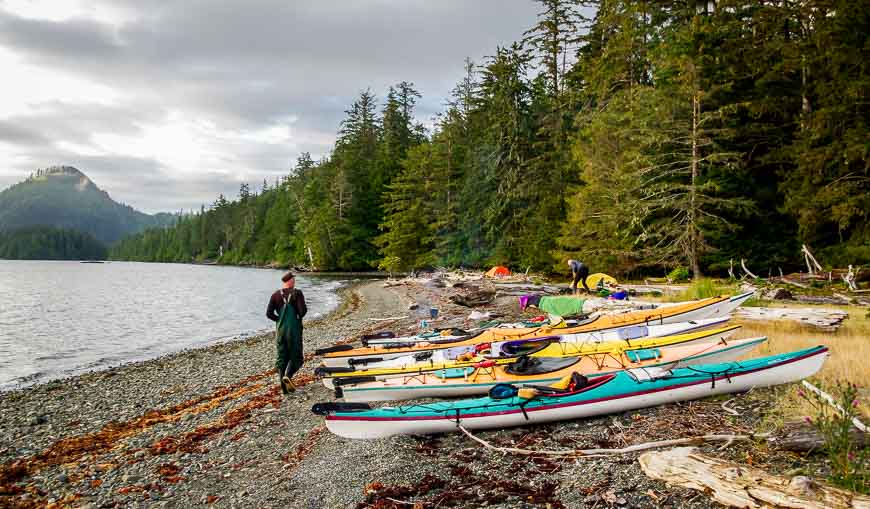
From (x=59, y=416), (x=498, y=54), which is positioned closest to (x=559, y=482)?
(x=59, y=416)

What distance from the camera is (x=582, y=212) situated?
904 inches

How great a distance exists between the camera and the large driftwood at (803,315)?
8.96 metres

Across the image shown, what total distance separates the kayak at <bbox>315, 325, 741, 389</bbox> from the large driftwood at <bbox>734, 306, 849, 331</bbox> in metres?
2.84

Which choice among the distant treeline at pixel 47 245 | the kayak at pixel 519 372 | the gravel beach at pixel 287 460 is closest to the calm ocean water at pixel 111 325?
the gravel beach at pixel 287 460

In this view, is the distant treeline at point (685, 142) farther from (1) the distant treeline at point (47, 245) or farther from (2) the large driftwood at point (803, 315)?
(1) the distant treeline at point (47, 245)

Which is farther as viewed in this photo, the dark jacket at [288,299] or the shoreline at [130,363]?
the shoreline at [130,363]

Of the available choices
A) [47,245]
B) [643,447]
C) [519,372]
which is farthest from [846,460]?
[47,245]

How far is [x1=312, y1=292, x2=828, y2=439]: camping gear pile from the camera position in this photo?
545cm

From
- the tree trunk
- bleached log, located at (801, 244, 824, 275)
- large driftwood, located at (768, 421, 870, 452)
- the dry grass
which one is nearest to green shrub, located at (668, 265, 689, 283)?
the tree trunk

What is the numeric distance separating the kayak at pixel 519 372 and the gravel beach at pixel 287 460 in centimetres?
108

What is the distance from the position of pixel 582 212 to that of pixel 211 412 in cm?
1935

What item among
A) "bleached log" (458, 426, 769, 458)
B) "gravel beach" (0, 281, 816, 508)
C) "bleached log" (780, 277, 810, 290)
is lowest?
"gravel beach" (0, 281, 816, 508)

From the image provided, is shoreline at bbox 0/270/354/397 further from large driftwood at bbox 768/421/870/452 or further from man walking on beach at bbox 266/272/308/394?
large driftwood at bbox 768/421/870/452

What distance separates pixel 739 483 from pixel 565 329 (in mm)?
6368
